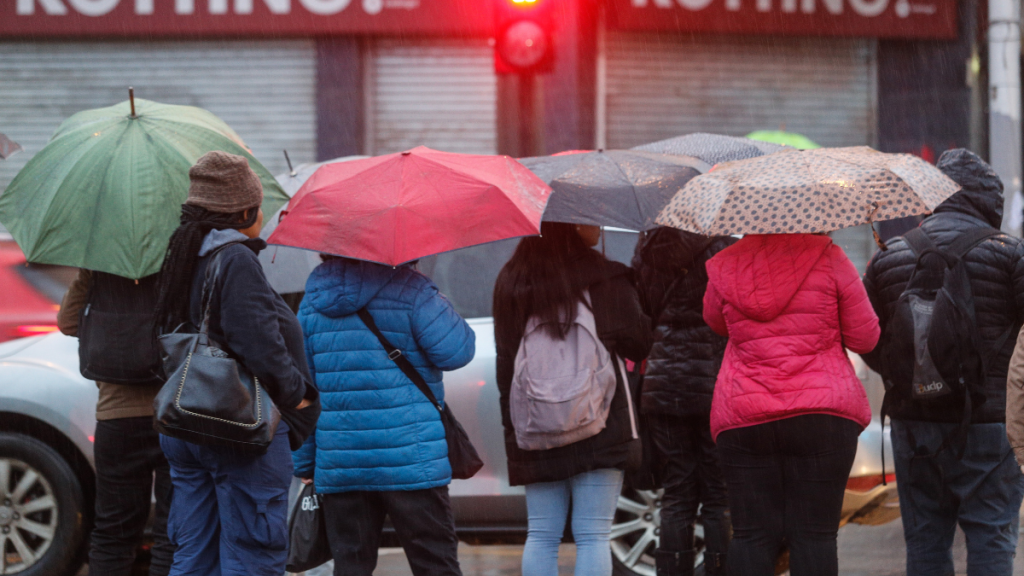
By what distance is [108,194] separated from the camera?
379 cm

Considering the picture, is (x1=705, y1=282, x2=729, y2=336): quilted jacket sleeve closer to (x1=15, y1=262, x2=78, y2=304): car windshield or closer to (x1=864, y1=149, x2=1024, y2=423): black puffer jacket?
(x1=864, y1=149, x2=1024, y2=423): black puffer jacket

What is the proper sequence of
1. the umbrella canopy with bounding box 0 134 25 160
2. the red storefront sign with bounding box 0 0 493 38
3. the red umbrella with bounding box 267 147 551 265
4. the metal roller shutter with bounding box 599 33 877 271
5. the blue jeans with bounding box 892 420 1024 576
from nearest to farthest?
the red umbrella with bounding box 267 147 551 265 < the blue jeans with bounding box 892 420 1024 576 < the umbrella canopy with bounding box 0 134 25 160 < the red storefront sign with bounding box 0 0 493 38 < the metal roller shutter with bounding box 599 33 877 271

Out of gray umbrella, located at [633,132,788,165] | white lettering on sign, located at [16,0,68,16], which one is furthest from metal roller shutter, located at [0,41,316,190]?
gray umbrella, located at [633,132,788,165]

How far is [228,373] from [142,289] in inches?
41.6

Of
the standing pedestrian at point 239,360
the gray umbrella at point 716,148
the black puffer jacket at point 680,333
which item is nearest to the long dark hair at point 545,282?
the black puffer jacket at point 680,333

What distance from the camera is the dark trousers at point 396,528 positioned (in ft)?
11.5

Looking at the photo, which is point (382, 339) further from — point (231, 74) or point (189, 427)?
point (231, 74)

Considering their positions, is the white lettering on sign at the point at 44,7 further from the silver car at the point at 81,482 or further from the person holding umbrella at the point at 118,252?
the person holding umbrella at the point at 118,252

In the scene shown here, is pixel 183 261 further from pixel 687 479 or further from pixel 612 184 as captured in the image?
pixel 687 479

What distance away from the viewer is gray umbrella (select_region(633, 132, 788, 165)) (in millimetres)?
5209

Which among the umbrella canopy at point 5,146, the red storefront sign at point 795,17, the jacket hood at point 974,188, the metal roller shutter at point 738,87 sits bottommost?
the jacket hood at point 974,188

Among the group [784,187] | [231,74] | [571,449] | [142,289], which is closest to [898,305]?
[784,187]

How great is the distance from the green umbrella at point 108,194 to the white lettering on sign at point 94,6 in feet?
23.4

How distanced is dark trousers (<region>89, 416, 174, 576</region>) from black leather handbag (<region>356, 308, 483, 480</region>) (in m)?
1.08
